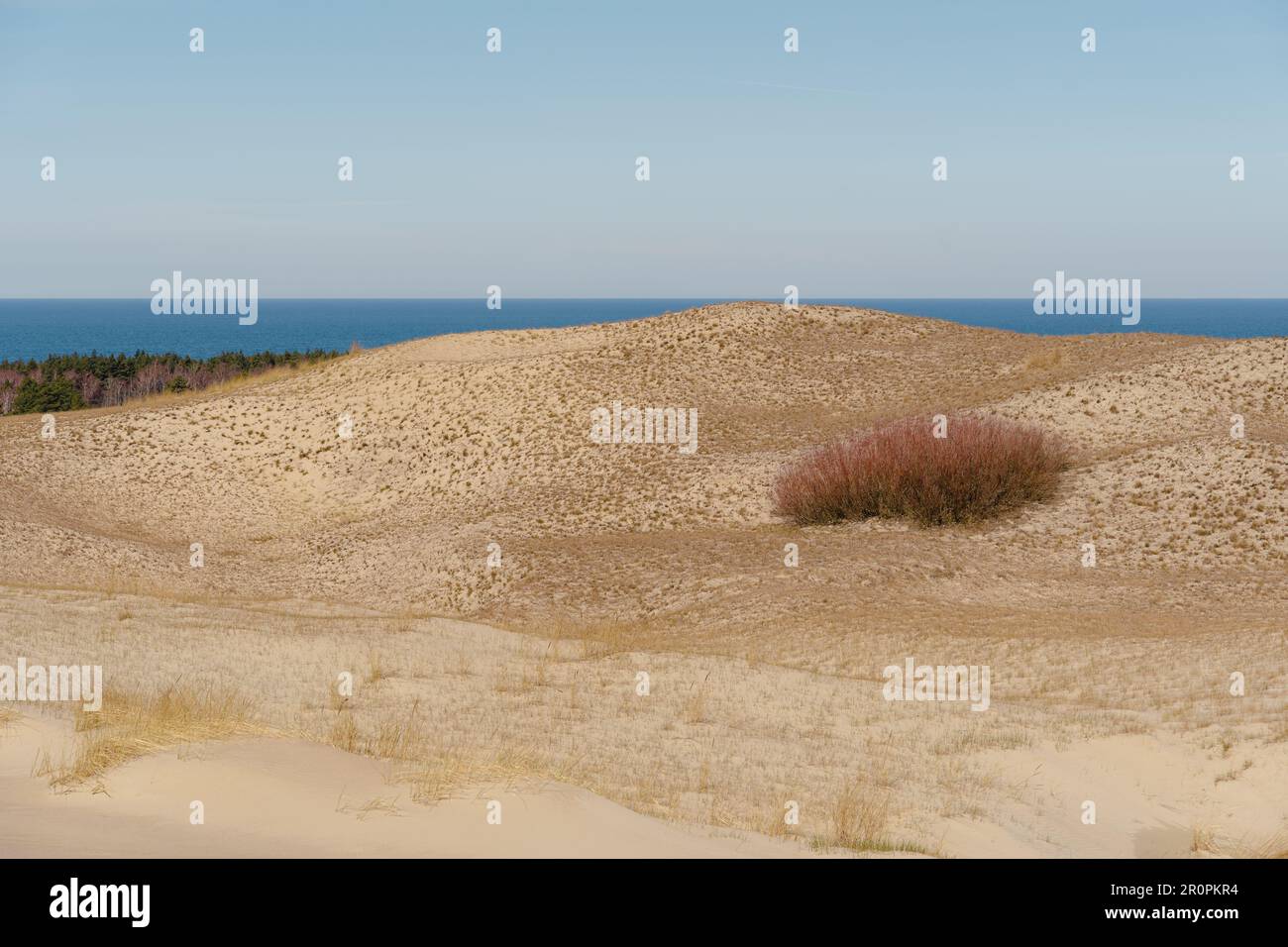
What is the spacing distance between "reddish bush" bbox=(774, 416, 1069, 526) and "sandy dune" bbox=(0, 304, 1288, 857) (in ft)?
2.00

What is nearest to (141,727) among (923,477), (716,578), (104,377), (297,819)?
(297,819)

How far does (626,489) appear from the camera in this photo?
1005 inches

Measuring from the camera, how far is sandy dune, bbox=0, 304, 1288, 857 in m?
8.79

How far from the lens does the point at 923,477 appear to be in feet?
70.9

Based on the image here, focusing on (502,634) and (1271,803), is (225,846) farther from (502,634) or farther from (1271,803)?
(502,634)

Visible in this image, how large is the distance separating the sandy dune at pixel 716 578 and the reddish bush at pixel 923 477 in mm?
609

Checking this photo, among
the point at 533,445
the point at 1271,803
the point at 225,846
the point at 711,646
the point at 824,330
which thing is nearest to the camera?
the point at 225,846

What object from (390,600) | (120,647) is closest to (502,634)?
(120,647)

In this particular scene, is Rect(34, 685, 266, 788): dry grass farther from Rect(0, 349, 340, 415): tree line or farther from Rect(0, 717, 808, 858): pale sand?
Rect(0, 349, 340, 415): tree line

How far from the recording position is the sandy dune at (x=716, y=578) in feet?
28.8

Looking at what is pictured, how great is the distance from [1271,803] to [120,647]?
1108 centimetres

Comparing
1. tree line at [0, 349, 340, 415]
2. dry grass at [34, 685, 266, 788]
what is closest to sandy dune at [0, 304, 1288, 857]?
dry grass at [34, 685, 266, 788]

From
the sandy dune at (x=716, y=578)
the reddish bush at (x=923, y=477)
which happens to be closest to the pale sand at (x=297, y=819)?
the sandy dune at (x=716, y=578)
